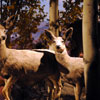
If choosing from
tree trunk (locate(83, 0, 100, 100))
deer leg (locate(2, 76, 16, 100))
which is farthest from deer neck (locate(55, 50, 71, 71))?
deer leg (locate(2, 76, 16, 100))

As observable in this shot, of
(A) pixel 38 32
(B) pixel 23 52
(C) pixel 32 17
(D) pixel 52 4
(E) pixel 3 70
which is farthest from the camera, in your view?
(A) pixel 38 32

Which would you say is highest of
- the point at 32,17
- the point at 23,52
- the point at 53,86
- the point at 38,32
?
the point at 32,17

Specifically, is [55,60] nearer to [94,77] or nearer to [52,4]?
[94,77]

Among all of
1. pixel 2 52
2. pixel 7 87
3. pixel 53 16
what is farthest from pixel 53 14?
pixel 7 87

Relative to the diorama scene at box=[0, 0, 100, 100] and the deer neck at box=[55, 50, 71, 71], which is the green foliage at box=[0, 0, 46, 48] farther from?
the deer neck at box=[55, 50, 71, 71]

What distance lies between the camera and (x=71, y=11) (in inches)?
221

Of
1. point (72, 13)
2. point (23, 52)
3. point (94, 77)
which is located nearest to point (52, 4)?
point (72, 13)

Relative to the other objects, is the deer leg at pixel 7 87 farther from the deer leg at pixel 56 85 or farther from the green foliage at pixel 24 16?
the green foliage at pixel 24 16

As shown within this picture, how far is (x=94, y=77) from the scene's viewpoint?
2.56 m

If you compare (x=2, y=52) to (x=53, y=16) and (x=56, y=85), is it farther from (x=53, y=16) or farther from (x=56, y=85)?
(x=53, y=16)

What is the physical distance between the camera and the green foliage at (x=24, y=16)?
5.44 m

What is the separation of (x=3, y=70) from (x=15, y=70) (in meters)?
0.18

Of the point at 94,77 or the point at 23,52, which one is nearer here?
the point at 94,77

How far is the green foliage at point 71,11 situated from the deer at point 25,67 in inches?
92.9
